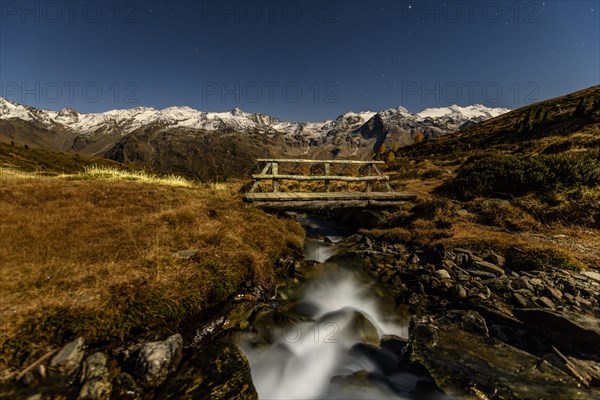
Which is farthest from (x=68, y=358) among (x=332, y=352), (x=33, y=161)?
(x=33, y=161)

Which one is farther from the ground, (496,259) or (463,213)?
(463,213)

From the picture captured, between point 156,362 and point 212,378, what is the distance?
932 mm

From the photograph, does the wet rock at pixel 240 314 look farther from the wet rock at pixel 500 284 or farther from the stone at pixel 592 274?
the stone at pixel 592 274

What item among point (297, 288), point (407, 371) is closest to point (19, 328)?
point (297, 288)

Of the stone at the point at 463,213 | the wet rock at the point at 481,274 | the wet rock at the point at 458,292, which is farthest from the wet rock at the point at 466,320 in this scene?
the stone at the point at 463,213

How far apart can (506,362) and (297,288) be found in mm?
5298

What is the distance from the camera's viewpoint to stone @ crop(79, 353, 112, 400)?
3.94 metres

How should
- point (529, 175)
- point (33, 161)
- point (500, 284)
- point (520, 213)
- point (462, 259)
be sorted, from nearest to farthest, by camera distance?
point (500, 284), point (462, 259), point (520, 213), point (529, 175), point (33, 161)

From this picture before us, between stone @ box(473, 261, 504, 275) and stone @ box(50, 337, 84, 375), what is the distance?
408 inches

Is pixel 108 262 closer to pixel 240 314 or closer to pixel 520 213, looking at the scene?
pixel 240 314

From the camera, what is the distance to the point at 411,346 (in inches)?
238

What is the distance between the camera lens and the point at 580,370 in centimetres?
484

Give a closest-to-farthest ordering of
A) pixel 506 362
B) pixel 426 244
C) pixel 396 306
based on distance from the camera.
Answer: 1. pixel 506 362
2. pixel 396 306
3. pixel 426 244

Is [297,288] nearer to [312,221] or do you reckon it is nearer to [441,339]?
[441,339]
